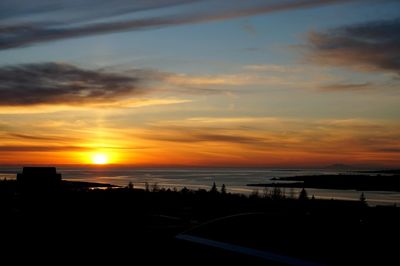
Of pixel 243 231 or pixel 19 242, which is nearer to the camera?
pixel 243 231

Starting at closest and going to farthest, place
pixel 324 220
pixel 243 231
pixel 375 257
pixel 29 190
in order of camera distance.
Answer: pixel 375 257
pixel 324 220
pixel 243 231
pixel 29 190

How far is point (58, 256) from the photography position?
11.2 m

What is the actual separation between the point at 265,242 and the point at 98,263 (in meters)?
4.70

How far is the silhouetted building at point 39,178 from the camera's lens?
25.3m

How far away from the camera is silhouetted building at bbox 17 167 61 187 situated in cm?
2528

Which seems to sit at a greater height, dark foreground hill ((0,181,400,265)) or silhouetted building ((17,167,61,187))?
silhouetted building ((17,167,61,187))

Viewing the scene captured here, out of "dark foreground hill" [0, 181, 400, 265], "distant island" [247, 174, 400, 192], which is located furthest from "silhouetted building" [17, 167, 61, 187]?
"distant island" [247, 174, 400, 192]

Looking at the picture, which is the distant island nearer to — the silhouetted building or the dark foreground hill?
the silhouetted building

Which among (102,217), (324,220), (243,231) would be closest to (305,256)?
(324,220)

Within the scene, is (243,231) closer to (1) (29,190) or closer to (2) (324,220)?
(2) (324,220)

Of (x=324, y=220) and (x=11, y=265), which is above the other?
(x=324, y=220)

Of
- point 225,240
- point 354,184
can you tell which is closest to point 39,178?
point 225,240

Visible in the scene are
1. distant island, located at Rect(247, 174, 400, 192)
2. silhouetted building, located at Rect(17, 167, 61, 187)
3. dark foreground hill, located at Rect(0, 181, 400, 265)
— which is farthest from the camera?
distant island, located at Rect(247, 174, 400, 192)

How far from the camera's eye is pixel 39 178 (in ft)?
84.1
